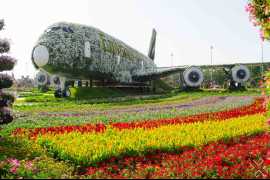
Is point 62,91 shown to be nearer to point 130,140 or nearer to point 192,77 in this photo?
point 192,77

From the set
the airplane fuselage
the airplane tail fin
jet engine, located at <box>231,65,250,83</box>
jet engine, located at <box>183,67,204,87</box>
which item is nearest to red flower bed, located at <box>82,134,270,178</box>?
the airplane fuselage

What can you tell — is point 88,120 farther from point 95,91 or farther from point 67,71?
point 95,91

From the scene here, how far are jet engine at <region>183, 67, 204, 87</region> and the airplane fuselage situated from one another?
1110 centimetres

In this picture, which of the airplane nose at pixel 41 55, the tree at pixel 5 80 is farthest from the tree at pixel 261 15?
the airplane nose at pixel 41 55

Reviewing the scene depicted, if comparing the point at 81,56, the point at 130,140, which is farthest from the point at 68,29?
the point at 130,140

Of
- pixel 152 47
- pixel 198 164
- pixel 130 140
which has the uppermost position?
pixel 152 47

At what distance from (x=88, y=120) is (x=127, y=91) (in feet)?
113

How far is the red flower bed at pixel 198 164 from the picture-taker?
8804 millimetres

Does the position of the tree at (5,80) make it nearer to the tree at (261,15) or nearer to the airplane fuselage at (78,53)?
the tree at (261,15)

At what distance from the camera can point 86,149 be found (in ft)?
35.7

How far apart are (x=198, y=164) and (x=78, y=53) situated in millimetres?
32550

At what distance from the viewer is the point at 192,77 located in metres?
59.0

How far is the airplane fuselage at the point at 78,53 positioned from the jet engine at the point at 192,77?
36.4 feet

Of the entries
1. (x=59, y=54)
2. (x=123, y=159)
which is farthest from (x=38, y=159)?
(x=59, y=54)
